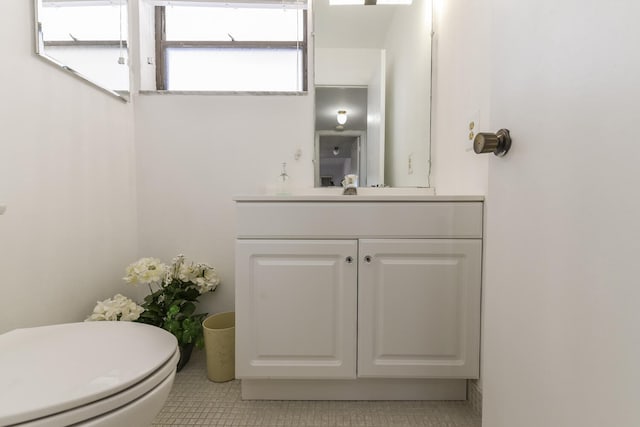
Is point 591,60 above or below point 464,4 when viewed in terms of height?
below

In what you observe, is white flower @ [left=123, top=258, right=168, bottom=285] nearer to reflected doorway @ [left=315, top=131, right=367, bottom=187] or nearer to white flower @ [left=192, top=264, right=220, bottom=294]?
white flower @ [left=192, top=264, right=220, bottom=294]

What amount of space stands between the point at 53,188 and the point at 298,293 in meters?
0.95

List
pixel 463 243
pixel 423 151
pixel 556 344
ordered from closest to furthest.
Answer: pixel 556 344 < pixel 463 243 < pixel 423 151

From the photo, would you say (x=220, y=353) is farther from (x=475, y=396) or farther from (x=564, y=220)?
(x=564, y=220)

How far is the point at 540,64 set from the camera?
1.53ft

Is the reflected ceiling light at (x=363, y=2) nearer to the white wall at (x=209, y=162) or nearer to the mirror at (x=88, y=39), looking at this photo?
the white wall at (x=209, y=162)

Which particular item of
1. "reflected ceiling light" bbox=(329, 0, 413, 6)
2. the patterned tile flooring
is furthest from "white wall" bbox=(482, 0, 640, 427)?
"reflected ceiling light" bbox=(329, 0, 413, 6)

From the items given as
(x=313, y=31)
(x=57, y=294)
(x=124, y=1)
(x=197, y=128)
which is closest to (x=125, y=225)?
(x=57, y=294)

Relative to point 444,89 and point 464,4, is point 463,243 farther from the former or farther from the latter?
point 464,4

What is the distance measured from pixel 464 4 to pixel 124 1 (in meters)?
1.59

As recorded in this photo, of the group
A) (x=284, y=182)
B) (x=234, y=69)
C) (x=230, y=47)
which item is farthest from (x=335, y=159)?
(x=230, y=47)

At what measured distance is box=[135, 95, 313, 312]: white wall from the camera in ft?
4.94

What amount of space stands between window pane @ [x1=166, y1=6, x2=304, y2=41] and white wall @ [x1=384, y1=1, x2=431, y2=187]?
538mm

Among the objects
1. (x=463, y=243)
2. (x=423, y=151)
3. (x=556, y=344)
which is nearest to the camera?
(x=556, y=344)
